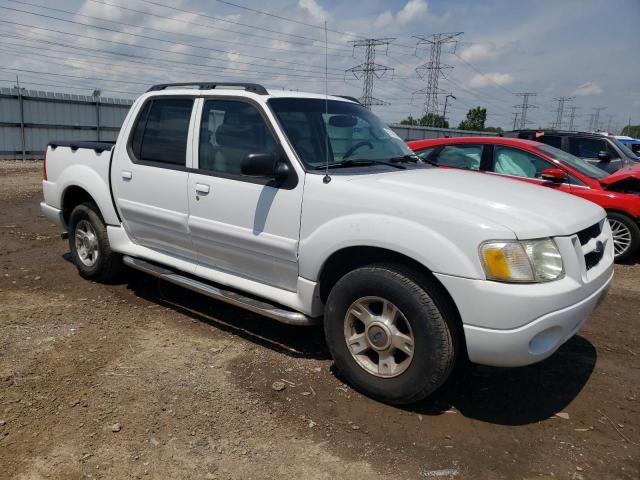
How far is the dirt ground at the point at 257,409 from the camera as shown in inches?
112

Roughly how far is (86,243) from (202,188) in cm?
210

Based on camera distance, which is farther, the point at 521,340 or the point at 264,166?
the point at 264,166

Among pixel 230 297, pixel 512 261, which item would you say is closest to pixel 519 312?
pixel 512 261

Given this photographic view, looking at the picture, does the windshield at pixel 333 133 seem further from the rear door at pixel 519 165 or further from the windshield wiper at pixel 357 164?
the rear door at pixel 519 165

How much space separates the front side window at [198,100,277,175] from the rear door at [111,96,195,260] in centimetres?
19

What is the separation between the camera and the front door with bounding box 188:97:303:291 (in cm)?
374

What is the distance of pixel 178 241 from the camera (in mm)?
4547

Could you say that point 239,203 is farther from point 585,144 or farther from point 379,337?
point 585,144

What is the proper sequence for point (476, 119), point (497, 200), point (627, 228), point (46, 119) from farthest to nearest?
point (476, 119)
point (46, 119)
point (627, 228)
point (497, 200)

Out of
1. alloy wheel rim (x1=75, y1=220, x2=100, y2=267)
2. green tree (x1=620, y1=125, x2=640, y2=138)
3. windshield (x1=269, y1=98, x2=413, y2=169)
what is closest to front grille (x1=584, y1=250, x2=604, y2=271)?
windshield (x1=269, y1=98, x2=413, y2=169)

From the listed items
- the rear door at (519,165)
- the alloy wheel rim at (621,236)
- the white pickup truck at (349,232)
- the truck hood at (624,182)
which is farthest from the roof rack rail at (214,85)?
the alloy wheel rim at (621,236)

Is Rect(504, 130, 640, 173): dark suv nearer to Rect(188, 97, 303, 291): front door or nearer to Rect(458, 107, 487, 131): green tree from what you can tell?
Rect(188, 97, 303, 291): front door

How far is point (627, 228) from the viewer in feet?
23.8

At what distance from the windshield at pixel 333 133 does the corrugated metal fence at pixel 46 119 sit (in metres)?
14.9
